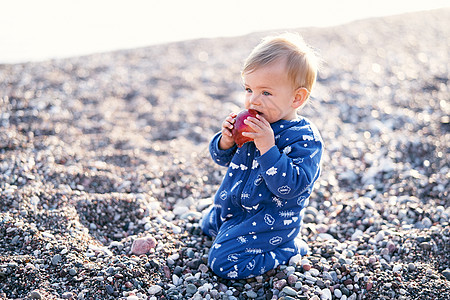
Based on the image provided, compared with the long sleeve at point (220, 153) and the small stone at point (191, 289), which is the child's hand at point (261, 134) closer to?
the long sleeve at point (220, 153)

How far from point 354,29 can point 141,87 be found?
21.6 feet

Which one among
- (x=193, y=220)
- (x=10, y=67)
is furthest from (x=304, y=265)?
(x=10, y=67)

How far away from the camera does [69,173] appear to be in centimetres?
447

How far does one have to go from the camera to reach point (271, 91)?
9.59 feet

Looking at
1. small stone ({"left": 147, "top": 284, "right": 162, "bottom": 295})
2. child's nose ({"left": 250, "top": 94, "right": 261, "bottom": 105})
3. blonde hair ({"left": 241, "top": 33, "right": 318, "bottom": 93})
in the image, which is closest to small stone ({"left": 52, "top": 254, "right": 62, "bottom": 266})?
small stone ({"left": 147, "top": 284, "right": 162, "bottom": 295})

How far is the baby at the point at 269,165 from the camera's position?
287 cm

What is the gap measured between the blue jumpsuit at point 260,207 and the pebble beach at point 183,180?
14 centimetres

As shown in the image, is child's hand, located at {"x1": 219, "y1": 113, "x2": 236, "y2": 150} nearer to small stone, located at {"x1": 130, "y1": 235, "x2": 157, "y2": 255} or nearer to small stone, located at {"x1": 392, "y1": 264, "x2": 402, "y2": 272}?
small stone, located at {"x1": 130, "y1": 235, "x2": 157, "y2": 255}

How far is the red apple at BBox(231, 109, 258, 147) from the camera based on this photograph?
2.96 m

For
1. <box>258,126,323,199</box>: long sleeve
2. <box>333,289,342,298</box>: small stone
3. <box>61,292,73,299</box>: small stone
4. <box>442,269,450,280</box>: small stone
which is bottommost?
<box>442,269,450,280</box>: small stone

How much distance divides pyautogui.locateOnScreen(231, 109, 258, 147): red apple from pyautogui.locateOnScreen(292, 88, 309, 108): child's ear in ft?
0.95

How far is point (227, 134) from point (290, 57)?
69 centimetres

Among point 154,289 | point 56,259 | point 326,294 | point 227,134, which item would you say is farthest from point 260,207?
point 56,259

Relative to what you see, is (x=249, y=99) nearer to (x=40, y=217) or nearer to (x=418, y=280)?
(x=418, y=280)
